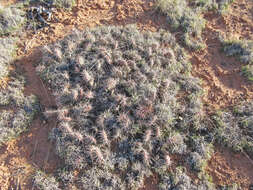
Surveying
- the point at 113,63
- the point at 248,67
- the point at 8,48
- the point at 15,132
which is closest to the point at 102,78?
the point at 113,63

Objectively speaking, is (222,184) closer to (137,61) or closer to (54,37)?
(137,61)

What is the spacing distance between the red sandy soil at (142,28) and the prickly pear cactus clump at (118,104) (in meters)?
0.32

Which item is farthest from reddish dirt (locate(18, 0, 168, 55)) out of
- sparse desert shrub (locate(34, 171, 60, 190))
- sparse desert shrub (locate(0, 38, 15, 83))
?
sparse desert shrub (locate(34, 171, 60, 190))

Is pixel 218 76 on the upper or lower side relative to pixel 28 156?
upper

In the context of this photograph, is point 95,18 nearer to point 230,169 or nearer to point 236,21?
point 236,21

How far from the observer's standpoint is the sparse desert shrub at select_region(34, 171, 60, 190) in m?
3.42

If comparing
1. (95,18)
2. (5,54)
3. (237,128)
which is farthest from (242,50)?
(5,54)

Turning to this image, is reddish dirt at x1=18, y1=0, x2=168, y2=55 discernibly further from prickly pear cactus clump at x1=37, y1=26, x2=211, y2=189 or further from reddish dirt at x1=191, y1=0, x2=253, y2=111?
reddish dirt at x1=191, y1=0, x2=253, y2=111

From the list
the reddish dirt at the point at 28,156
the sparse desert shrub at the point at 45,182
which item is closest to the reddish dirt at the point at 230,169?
the sparse desert shrub at the point at 45,182

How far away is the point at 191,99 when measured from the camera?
13.8ft

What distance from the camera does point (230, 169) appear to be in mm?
3660

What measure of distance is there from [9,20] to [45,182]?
3988mm

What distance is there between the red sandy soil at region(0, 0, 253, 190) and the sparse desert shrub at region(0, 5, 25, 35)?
324 mm

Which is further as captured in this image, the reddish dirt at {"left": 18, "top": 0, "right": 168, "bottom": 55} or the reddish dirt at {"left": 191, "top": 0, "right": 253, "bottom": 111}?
the reddish dirt at {"left": 18, "top": 0, "right": 168, "bottom": 55}
